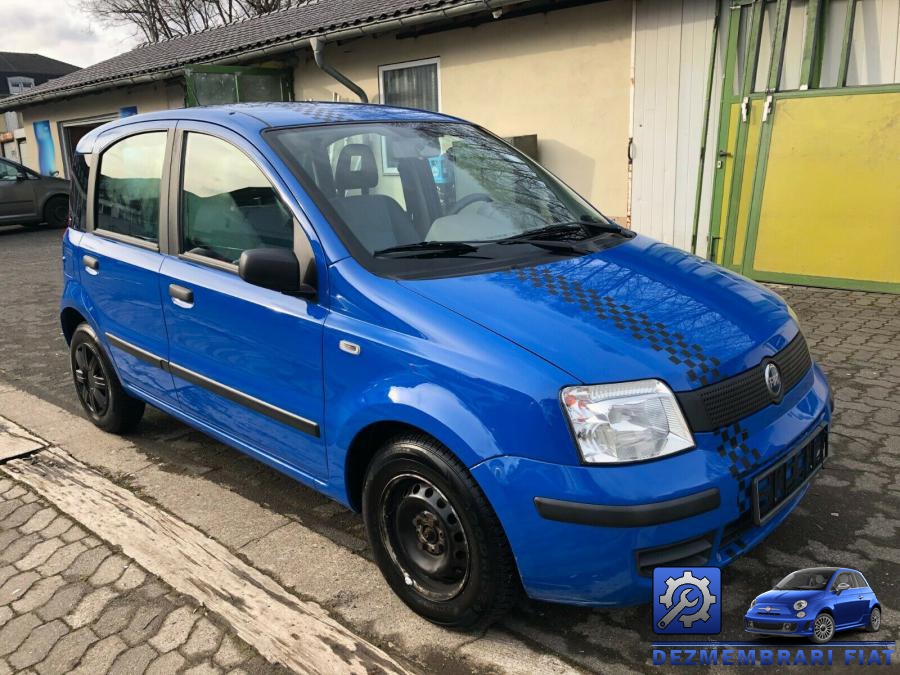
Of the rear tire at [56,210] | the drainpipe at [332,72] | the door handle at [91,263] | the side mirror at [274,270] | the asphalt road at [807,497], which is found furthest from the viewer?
the rear tire at [56,210]

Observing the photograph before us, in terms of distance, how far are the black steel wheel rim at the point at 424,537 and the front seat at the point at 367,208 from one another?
871mm

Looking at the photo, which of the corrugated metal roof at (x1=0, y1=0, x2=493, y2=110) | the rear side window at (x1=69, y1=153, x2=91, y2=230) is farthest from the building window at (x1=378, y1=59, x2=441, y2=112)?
the rear side window at (x1=69, y1=153, x2=91, y2=230)

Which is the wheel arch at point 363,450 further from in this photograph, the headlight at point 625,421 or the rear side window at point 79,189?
the rear side window at point 79,189

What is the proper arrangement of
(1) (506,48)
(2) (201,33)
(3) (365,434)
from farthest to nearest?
(2) (201,33)
(1) (506,48)
(3) (365,434)

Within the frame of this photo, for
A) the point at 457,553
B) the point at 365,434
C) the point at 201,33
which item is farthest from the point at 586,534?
A: the point at 201,33

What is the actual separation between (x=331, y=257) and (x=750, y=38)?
231 inches

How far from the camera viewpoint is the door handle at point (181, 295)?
324 centimetres

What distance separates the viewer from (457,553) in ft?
7.86

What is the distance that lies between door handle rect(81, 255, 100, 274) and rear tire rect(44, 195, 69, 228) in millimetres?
13884

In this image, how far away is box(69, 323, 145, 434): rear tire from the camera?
165 inches

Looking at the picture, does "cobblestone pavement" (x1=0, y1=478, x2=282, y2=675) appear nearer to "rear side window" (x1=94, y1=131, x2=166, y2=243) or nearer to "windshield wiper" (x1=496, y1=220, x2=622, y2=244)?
"rear side window" (x1=94, y1=131, x2=166, y2=243)

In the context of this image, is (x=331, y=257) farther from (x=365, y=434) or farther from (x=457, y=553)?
(x=457, y=553)

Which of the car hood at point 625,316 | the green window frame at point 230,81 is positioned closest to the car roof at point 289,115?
the car hood at point 625,316

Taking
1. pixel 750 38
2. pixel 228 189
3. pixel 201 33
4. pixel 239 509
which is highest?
pixel 201 33
